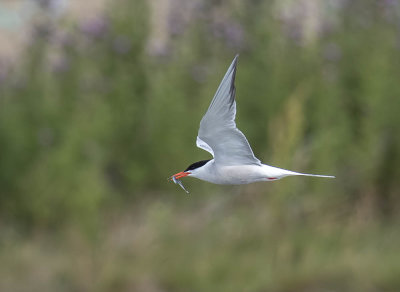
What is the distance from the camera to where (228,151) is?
886mm

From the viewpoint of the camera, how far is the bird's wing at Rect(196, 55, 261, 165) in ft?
2.80

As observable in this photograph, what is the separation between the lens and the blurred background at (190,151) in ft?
14.0

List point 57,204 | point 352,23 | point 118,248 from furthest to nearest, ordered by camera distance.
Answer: point 352,23, point 57,204, point 118,248

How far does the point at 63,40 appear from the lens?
474 cm

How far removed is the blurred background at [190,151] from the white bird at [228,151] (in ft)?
9.96

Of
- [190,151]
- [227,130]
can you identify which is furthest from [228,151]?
[190,151]

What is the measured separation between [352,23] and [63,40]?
2.00 meters

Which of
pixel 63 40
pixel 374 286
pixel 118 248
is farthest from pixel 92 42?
pixel 374 286

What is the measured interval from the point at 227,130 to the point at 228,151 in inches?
1.3

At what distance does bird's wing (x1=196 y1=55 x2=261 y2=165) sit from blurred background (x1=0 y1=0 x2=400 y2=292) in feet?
9.95

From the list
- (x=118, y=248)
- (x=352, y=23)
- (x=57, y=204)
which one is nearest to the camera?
(x=118, y=248)

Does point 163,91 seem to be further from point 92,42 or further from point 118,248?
point 118,248

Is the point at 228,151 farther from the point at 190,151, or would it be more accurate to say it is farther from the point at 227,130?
the point at 190,151

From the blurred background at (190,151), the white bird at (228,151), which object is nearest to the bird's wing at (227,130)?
the white bird at (228,151)
